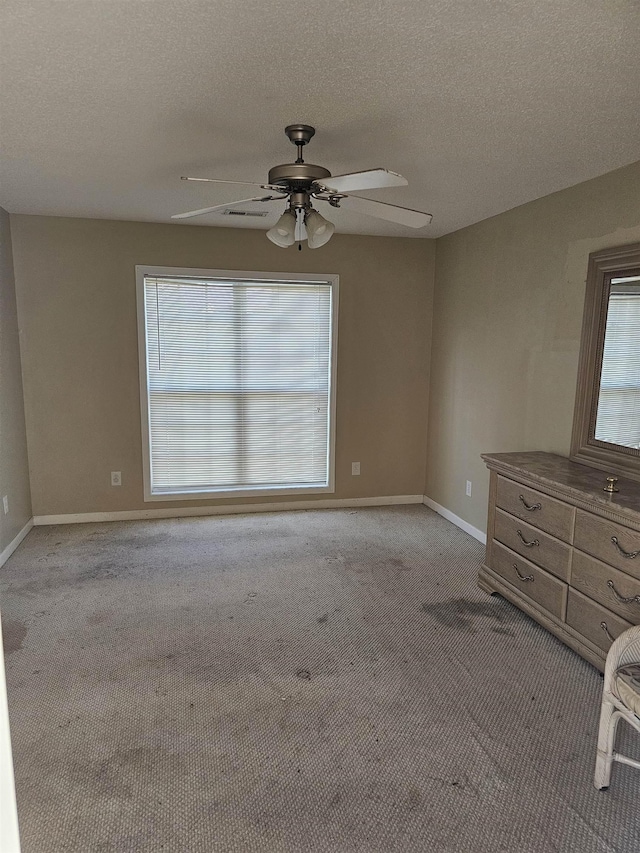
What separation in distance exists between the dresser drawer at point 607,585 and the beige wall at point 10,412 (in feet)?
11.2

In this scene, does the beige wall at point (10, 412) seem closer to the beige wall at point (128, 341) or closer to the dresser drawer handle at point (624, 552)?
the beige wall at point (128, 341)

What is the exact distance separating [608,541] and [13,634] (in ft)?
9.39

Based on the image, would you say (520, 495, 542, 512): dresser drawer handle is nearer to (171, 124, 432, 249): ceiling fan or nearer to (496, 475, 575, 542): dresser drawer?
(496, 475, 575, 542): dresser drawer

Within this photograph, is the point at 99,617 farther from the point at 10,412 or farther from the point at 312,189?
the point at 312,189

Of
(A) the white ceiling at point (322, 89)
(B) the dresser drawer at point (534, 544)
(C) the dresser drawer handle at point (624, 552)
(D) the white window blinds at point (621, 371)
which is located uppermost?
(A) the white ceiling at point (322, 89)

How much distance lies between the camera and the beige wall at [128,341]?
401 centimetres

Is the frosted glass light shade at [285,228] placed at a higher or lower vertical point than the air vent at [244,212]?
lower

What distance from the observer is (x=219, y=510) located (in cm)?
457

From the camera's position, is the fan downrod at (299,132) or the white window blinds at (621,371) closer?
the fan downrod at (299,132)

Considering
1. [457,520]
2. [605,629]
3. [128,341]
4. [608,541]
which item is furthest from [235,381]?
[605,629]

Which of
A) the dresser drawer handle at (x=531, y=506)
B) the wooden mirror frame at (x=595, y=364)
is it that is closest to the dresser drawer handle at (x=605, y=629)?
the dresser drawer handle at (x=531, y=506)

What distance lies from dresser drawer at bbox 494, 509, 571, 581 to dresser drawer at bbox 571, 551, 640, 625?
0.07 metres

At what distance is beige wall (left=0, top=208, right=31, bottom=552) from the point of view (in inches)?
142

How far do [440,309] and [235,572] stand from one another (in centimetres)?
279
